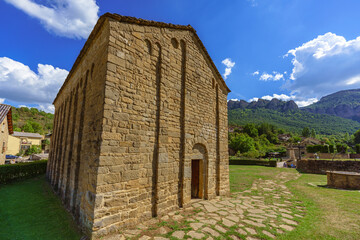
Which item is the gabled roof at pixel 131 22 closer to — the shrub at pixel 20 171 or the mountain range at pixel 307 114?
the shrub at pixel 20 171

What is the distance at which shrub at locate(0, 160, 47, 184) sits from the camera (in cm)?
1204

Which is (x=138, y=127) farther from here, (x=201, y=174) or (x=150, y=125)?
(x=201, y=174)

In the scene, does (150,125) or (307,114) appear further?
(307,114)

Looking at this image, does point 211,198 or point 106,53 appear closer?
point 106,53

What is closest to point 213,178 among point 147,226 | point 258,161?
point 147,226

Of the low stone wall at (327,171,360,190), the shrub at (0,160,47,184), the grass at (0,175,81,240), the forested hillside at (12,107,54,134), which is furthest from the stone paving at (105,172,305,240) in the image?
the forested hillside at (12,107,54,134)

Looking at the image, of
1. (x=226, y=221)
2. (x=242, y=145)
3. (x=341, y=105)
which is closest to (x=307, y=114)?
(x=341, y=105)

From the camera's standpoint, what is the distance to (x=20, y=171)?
13484 mm

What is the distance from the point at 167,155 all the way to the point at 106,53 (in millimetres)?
3755

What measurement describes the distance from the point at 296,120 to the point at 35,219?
435 ft

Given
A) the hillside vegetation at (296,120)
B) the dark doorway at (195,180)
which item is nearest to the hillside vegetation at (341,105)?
the hillside vegetation at (296,120)

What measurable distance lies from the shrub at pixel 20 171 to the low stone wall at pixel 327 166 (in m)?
28.1

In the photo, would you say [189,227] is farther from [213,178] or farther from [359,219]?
[359,219]

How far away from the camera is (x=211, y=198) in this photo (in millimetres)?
7305
